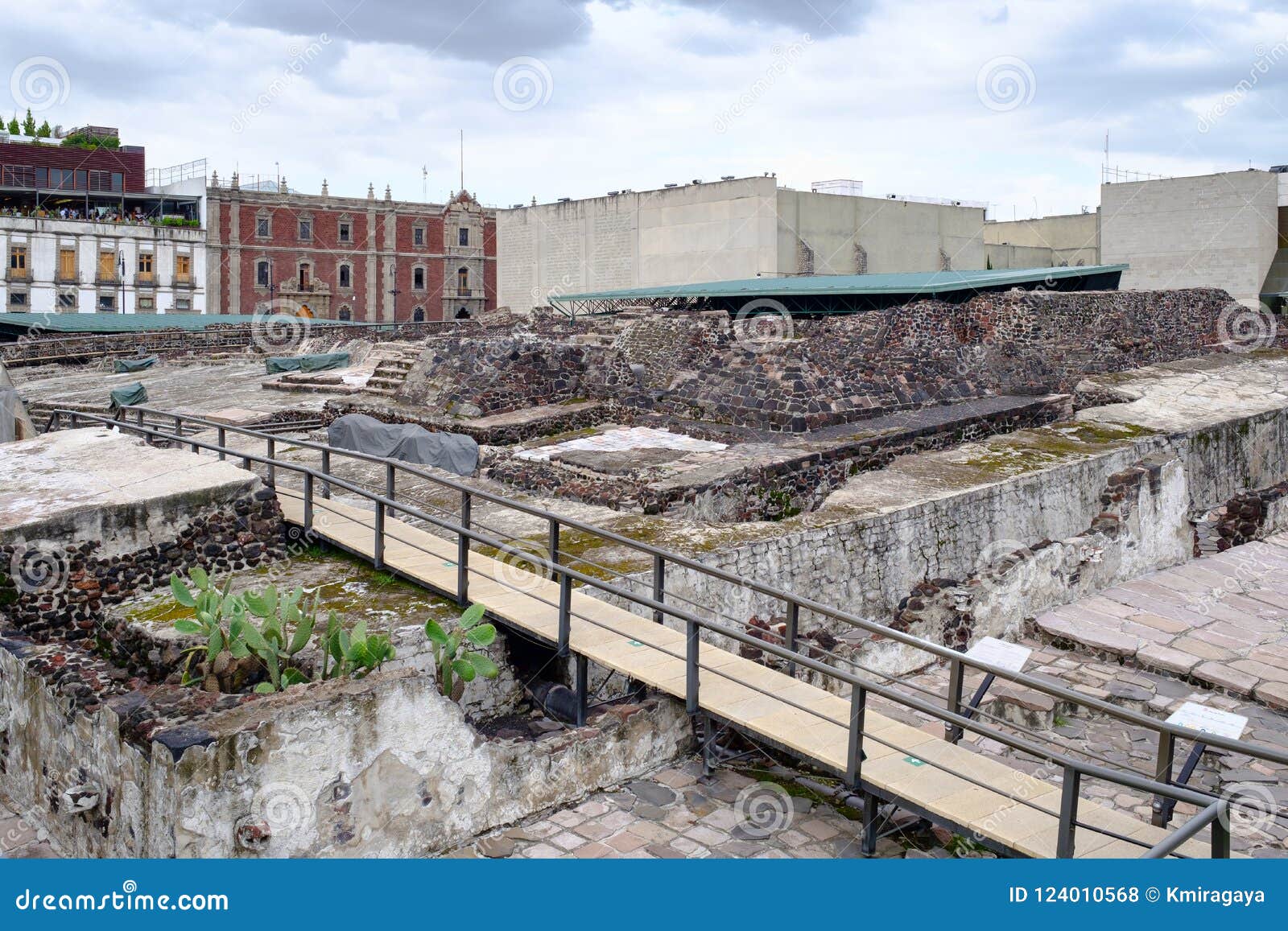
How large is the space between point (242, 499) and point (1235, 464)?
16.2 meters

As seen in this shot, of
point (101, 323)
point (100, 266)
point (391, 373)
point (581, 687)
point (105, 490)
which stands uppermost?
point (100, 266)

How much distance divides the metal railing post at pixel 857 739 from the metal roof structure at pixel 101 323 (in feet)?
97.9

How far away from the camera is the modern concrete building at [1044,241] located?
138 feet

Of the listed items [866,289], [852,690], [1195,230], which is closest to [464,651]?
[852,690]

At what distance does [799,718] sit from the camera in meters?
6.21

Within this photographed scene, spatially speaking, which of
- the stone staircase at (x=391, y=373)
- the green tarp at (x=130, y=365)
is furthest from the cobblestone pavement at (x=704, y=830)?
the green tarp at (x=130, y=365)

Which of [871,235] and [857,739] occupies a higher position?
[871,235]

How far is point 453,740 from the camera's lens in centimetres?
591

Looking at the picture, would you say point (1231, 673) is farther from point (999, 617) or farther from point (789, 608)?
point (789, 608)

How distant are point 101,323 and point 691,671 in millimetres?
30031

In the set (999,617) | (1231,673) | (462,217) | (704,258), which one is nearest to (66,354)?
(704,258)

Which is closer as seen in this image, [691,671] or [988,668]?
[988,668]

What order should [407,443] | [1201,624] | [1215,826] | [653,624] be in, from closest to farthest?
[1215,826] → [653,624] → [1201,624] → [407,443]

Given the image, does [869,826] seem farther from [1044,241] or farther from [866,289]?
[1044,241]
